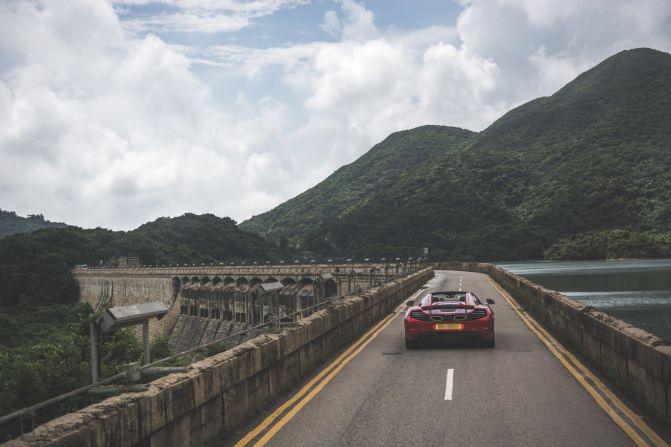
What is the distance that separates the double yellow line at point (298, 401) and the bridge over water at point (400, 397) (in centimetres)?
3

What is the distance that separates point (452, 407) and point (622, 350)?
3246mm

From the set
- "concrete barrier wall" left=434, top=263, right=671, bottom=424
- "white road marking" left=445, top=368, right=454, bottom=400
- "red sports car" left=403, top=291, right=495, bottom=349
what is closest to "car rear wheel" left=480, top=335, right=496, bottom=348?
"red sports car" left=403, top=291, right=495, bottom=349

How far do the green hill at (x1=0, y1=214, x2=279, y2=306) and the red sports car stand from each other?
439 feet

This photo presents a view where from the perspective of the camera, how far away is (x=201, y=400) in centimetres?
786

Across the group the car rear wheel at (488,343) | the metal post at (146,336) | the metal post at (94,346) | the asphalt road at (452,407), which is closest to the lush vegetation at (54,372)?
the car rear wheel at (488,343)

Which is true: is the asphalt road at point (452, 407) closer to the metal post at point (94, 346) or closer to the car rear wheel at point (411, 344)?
the car rear wheel at point (411, 344)

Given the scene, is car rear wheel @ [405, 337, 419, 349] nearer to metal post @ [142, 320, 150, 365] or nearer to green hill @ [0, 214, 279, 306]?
metal post @ [142, 320, 150, 365]

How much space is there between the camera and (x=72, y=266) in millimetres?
161375

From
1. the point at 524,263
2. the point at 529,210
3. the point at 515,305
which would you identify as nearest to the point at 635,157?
the point at 529,210

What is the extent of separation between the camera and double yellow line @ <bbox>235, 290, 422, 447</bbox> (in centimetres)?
841

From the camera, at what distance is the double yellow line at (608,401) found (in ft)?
25.7

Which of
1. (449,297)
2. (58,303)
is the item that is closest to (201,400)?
(449,297)

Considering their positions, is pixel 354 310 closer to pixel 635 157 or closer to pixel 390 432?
pixel 390 432

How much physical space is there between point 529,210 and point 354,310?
177 meters
